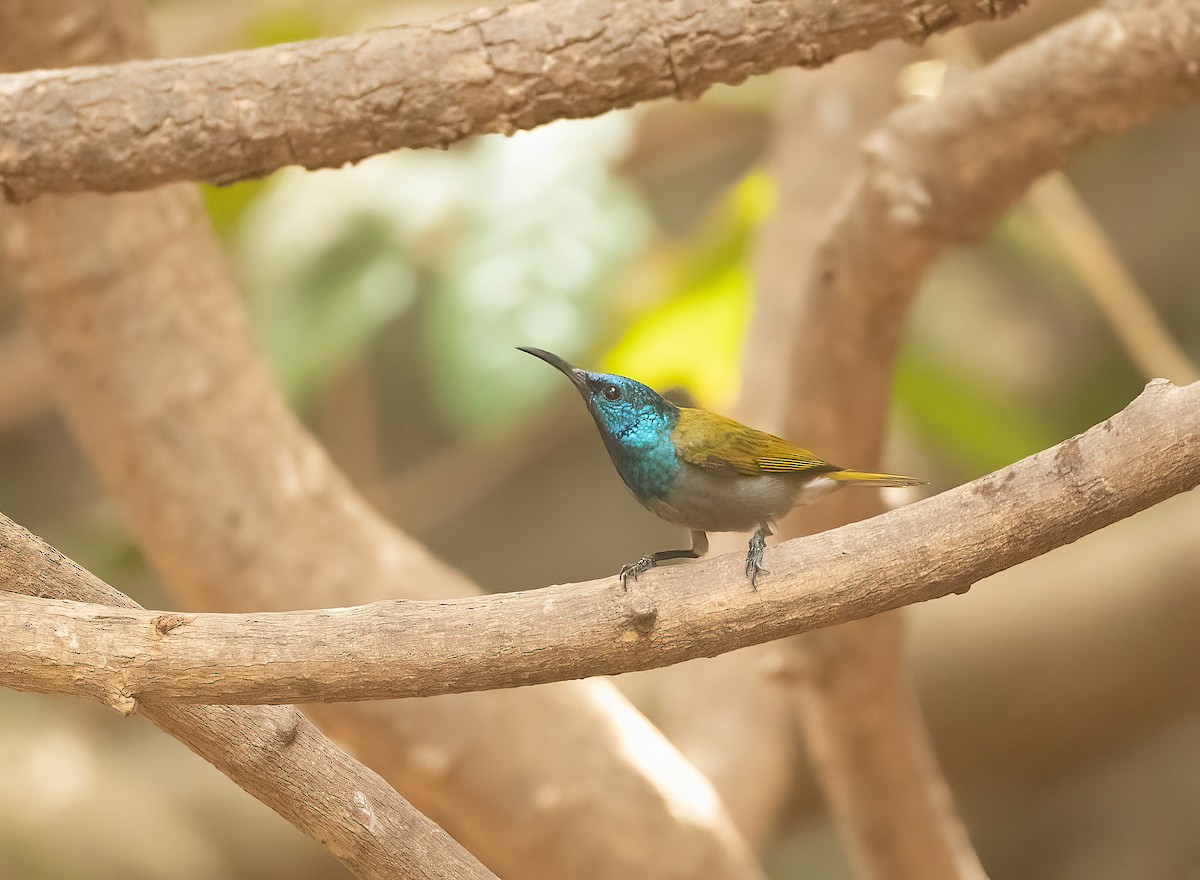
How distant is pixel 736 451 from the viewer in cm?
238

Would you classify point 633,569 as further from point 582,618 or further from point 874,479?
point 874,479

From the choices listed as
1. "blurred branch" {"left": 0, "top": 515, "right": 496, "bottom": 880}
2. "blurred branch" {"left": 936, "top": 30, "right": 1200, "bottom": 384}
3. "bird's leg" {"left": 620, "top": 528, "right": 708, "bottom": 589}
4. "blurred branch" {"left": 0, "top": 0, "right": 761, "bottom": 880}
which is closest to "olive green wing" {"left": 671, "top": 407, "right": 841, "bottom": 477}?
"bird's leg" {"left": 620, "top": 528, "right": 708, "bottom": 589}

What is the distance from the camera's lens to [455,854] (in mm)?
1884

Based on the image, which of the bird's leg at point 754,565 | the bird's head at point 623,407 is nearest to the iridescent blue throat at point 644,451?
the bird's head at point 623,407

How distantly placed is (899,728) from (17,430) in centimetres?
628

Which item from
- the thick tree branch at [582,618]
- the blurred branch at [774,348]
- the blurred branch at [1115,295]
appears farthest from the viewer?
the blurred branch at [1115,295]

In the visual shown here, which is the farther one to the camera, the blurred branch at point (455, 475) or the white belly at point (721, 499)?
the blurred branch at point (455, 475)

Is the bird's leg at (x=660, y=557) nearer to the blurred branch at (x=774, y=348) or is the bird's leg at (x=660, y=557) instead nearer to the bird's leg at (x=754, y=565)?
the bird's leg at (x=754, y=565)

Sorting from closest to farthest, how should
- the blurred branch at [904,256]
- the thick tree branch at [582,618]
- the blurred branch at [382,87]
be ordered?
the thick tree branch at [582,618] < the blurred branch at [382,87] < the blurred branch at [904,256]

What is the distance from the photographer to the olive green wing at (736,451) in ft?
7.77

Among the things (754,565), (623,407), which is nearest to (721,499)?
(623,407)

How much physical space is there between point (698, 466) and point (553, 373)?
1.44 m

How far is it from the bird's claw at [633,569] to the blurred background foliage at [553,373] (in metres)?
1.57

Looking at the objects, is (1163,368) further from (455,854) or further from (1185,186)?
(1185,186)
